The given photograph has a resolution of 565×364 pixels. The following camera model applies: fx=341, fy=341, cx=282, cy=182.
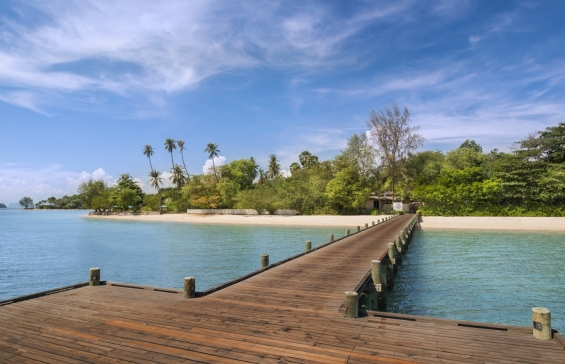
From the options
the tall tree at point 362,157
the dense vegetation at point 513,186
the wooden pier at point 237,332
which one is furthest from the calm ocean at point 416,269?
the tall tree at point 362,157

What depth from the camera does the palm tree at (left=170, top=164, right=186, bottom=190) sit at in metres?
87.8

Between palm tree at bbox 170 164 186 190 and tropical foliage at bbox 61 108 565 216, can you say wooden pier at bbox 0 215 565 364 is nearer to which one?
tropical foliage at bbox 61 108 565 216

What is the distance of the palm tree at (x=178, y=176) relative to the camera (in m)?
87.8

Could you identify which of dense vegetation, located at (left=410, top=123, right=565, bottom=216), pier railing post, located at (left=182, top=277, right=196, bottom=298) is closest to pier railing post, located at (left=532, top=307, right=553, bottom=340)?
pier railing post, located at (left=182, top=277, right=196, bottom=298)

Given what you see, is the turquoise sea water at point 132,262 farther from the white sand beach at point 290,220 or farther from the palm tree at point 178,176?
the palm tree at point 178,176

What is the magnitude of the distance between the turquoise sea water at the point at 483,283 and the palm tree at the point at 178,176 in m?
73.3

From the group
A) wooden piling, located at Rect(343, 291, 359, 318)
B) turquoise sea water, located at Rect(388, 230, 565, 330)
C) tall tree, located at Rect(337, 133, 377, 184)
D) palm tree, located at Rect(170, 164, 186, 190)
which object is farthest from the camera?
palm tree, located at Rect(170, 164, 186, 190)

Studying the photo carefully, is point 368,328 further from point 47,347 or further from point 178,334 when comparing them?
point 47,347

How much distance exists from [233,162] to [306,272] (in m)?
75.3

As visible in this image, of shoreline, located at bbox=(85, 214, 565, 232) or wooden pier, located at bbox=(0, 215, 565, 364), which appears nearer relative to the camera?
wooden pier, located at bbox=(0, 215, 565, 364)

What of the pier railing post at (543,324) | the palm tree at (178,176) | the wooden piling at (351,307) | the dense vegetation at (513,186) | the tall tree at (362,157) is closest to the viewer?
the pier railing post at (543,324)

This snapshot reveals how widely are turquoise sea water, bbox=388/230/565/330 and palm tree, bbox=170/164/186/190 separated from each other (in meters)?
73.3

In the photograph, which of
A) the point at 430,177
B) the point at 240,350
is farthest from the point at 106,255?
the point at 430,177

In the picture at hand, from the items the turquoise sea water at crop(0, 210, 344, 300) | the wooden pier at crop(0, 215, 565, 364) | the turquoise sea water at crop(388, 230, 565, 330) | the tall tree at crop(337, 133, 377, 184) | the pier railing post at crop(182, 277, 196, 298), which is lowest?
the turquoise sea water at crop(388, 230, 565, 330)
